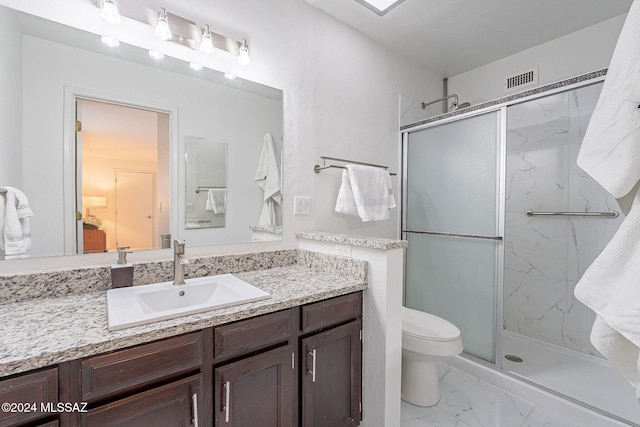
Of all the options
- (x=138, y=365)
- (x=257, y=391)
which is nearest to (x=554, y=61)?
(x=257, y=391)

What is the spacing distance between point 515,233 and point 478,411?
152 cm

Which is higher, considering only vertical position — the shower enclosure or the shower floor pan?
the shower enclosure

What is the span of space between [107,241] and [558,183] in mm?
2997

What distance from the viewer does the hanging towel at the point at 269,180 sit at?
169 centimetres

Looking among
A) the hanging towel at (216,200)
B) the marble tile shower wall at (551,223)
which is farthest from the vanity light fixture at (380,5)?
the hanging towel at (216,200)

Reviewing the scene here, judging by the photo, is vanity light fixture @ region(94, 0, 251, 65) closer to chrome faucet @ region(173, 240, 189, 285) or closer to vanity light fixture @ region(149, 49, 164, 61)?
vanity light fixture @ region(149, 49, 164, 61)

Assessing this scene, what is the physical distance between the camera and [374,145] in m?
2.30

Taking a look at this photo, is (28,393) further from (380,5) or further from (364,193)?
(380,5)

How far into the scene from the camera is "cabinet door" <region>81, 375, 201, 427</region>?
2.59 feet

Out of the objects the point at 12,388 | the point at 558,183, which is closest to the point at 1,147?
the point at 12,388

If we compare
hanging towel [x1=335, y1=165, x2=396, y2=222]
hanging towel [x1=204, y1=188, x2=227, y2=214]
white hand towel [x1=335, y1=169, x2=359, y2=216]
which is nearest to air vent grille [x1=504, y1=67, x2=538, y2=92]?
hanging towel [x1=335, y1=165, x2=396, y2=222]

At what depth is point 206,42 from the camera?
1.45 m

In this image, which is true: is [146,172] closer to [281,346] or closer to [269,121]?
[269,121]

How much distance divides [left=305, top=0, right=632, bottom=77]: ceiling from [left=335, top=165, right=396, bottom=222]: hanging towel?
1.04 metres
